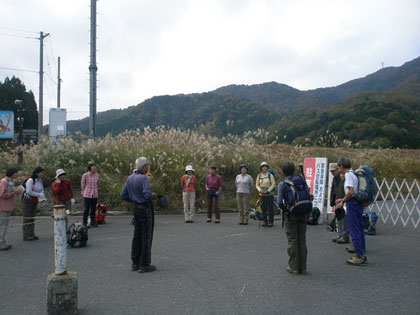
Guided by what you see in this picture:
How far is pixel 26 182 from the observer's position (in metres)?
9.25

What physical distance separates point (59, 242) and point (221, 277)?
267 cm

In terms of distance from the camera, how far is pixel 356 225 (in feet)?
22.8

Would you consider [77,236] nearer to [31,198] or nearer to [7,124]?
[31,198]

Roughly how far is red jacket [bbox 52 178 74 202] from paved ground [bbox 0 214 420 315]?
1.02 m

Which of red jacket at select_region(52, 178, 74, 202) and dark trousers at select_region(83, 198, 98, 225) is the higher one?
red jacket at select_region(52, 178, 74, 202)

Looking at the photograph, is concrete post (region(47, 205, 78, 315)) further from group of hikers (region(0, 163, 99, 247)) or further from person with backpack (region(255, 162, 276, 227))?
person with backpack (region(255, 162, 276, 227))

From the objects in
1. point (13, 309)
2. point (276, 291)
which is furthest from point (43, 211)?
point (276, 291)

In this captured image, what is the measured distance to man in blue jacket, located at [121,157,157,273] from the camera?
6.43 m

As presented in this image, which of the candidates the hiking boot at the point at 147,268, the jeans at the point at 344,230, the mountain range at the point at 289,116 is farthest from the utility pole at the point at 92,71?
the jeans at the point at 344,230

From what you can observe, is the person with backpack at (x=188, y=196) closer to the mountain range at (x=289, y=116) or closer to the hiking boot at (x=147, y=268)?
the hiking boot at (x=147, y=268)

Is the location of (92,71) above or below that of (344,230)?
above

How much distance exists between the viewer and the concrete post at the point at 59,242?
4.65 metres

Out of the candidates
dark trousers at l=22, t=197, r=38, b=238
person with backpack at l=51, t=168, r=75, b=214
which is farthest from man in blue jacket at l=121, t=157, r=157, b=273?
dark trousers at l=22, t=197, r=38, b=238

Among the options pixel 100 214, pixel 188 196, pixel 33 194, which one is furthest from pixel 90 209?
pixel 188 196
